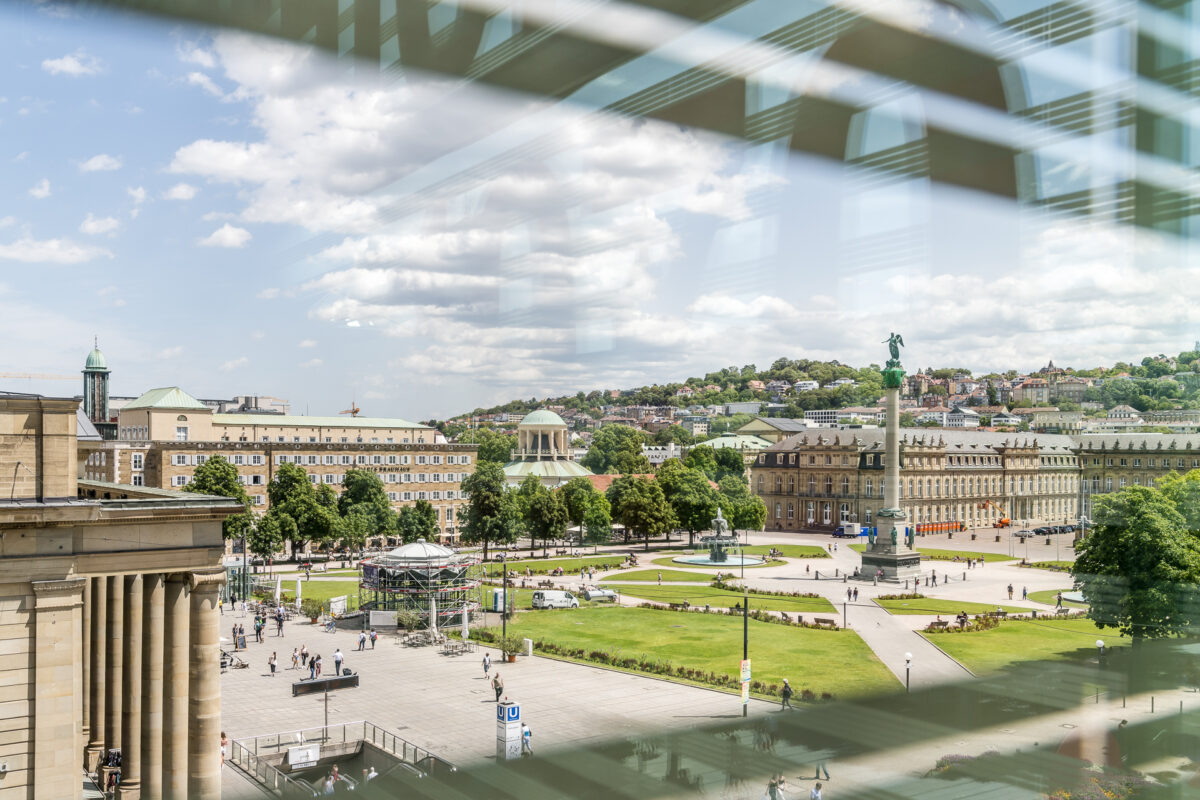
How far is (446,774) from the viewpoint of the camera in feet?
4.96

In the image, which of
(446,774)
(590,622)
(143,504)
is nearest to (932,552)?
(590,622)

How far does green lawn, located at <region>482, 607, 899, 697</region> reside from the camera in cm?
1155

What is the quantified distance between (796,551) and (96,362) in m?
27.6

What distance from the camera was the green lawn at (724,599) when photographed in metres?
17.4

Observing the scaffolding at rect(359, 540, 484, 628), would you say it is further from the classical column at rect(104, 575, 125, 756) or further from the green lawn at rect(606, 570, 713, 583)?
the classical column at rect(104, 575, 125, 756)

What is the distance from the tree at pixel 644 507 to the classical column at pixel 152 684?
24.1 meters

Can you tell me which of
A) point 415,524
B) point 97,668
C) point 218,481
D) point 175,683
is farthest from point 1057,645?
point 415,524

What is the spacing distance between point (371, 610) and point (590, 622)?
3.96m

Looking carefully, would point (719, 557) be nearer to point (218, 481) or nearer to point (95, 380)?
point (218, 481)

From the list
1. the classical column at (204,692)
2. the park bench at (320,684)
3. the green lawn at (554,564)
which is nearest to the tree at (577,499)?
the green lawn at (554,564)

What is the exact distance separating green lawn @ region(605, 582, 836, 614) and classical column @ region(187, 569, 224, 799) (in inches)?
537

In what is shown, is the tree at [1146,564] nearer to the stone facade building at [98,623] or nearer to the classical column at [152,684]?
the stone facade building at [98,623]

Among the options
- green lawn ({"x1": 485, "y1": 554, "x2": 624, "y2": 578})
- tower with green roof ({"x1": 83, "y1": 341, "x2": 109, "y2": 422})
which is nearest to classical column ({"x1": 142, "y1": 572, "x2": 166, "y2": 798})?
tower with green roof ({"x1": 83, "y1": 341, "x2": 109, "y2": 422})

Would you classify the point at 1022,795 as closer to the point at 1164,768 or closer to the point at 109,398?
the point at 1164,768
